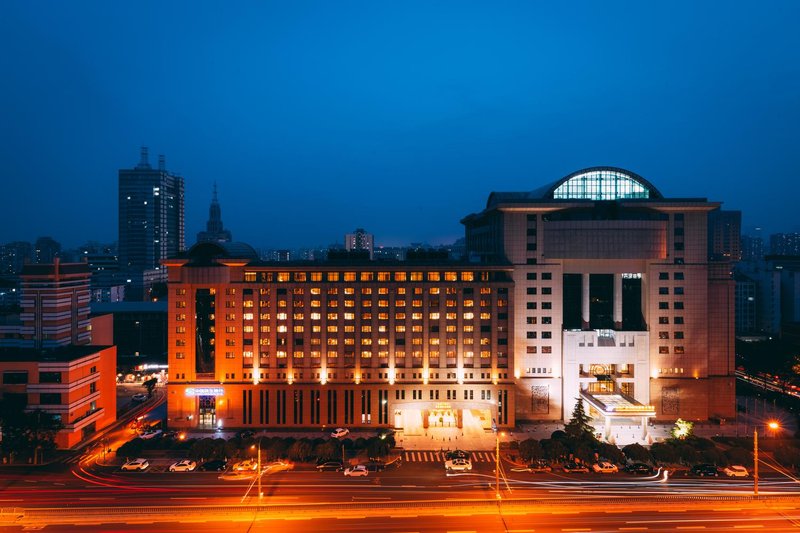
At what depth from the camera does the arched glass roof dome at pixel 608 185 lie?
3004 inches

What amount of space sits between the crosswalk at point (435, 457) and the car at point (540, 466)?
4727 mm

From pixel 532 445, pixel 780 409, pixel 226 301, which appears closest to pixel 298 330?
pixel 226 301

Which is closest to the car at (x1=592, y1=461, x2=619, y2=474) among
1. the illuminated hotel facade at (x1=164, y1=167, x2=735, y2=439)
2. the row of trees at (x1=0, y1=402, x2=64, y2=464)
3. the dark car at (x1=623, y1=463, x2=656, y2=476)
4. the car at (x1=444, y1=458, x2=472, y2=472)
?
the dark car at (x1=623, y1=463, x2=656, y2=476)

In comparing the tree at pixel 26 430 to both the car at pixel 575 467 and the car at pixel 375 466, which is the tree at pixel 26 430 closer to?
the car at pixel 375 466

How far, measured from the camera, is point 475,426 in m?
70.1

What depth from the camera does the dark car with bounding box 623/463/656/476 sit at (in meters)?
52.0

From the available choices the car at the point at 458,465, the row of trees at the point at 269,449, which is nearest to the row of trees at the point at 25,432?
the row of trees at the point at 269,449

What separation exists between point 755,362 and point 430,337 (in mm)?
62777

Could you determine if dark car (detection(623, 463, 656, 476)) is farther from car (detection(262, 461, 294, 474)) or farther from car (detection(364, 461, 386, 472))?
car (detection(262, 461, 294, 474))

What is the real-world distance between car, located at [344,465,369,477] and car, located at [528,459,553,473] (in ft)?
54.5

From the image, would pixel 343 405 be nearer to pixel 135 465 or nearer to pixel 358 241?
pixel 135 465

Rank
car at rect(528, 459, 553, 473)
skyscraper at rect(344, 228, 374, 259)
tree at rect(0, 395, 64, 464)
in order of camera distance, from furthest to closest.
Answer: skyscraper at rect(344, 228, 374, 259), tree at rect(0, 395, 64, 464), car at rect(528, 459, 553, 473)

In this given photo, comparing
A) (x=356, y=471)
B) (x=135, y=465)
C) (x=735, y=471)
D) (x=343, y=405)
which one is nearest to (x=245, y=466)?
(x=135, y=465)

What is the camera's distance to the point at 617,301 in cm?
7550
